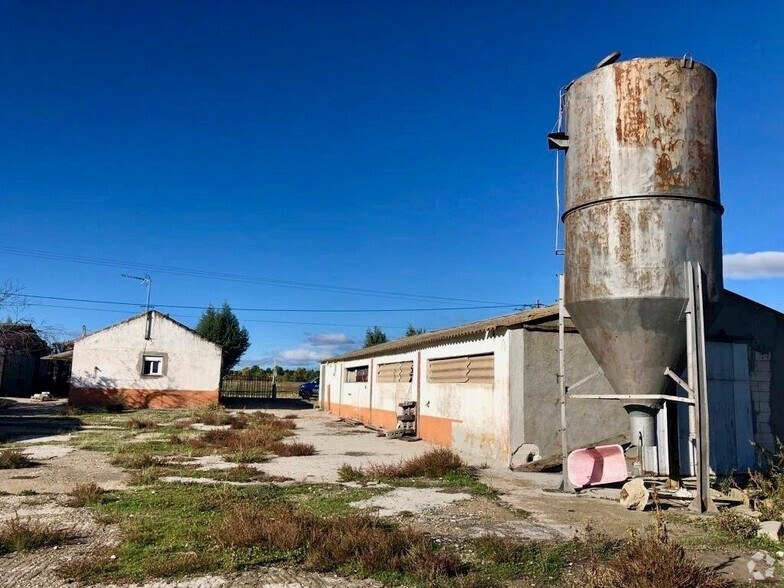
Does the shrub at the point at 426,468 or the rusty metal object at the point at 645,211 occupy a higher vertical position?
the rusty metal object at the point at 645,211

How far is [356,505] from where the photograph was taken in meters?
8.37

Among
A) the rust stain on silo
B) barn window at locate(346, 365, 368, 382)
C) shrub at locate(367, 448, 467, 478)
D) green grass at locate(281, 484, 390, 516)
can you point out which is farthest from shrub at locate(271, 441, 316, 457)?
barn window at locate(346, 365, 368, 382)

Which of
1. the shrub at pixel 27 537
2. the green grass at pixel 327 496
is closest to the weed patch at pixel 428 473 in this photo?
the green grass at pixel 327 496

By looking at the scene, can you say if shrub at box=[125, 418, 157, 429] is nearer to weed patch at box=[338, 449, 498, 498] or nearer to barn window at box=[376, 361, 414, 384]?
barn window at box=[376, 361, 414, 384]

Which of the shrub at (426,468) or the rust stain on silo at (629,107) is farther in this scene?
the shrub at (426,468)

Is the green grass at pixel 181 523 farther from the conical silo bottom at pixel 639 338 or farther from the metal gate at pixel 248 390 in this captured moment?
the metal gate at pixel 248 390

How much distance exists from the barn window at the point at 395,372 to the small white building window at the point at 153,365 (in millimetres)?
13517

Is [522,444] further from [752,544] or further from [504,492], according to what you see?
[752,544]

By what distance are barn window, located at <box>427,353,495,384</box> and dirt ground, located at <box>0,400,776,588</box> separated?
7.27 ft

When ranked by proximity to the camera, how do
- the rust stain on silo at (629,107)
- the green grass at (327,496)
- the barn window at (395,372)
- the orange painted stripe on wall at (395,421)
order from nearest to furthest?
the green grass at (327,496)
the rust stain on silo at (629,107)
the orange painted stripe on wall at (395,421)
the barn window at (395,372)

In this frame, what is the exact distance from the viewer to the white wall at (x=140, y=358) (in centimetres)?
3038

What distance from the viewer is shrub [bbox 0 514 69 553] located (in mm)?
5961

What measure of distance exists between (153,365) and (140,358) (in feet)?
2.57

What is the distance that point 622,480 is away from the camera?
979cm
